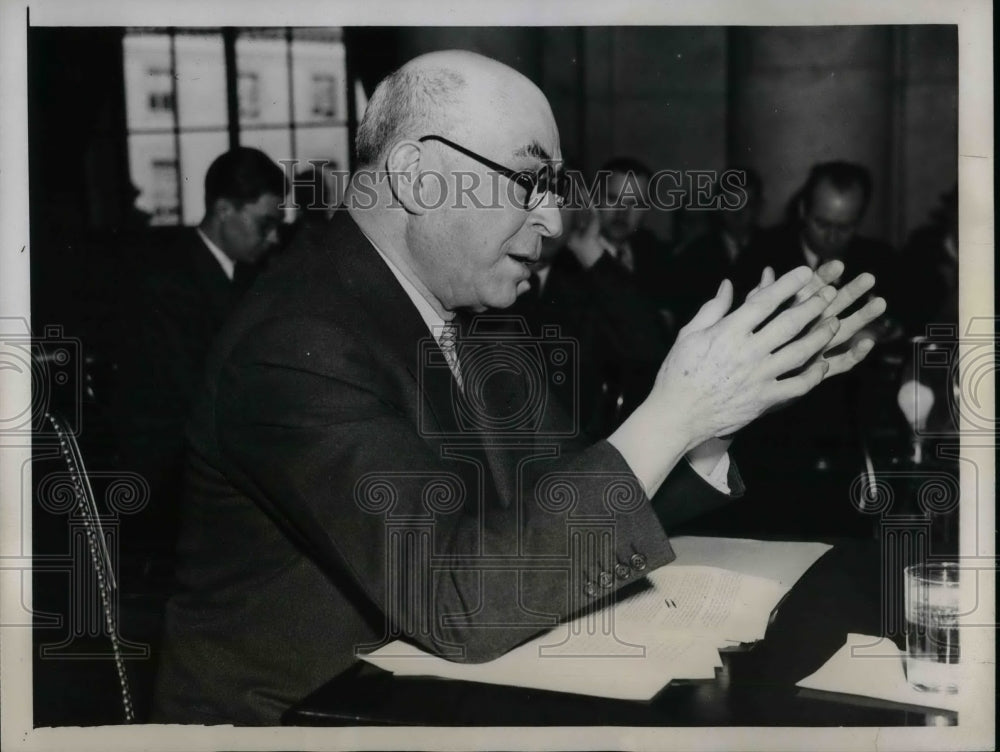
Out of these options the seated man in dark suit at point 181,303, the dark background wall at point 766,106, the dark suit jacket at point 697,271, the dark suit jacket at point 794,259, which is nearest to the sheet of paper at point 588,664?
the seated man in dark suit at point 181,303

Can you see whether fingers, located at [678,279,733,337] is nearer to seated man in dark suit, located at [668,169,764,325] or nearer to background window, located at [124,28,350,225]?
background window, located at [124,28,350,225]

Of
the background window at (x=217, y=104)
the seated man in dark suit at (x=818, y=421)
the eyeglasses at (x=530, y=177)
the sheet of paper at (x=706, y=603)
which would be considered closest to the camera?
the sheet of paper at (x=706, y=603)

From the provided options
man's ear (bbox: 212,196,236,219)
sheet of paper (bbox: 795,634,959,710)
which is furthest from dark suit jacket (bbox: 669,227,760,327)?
sheet of paper (bbox: 795,634,959,710)

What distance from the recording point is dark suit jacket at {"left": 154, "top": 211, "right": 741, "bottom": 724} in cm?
96

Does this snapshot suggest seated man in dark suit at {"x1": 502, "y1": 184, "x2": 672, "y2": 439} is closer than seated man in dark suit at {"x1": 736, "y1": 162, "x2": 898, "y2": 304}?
Yes

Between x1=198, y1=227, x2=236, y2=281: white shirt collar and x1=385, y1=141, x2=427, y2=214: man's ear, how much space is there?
1.82 meters

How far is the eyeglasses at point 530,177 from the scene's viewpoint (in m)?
1.20

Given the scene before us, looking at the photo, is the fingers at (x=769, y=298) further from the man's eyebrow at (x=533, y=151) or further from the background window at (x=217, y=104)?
the background window at (x=217, y=104)

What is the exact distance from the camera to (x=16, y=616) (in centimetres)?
→ 129

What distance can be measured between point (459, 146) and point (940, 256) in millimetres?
3957

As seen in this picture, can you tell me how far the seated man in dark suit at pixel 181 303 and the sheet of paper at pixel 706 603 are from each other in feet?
3.68

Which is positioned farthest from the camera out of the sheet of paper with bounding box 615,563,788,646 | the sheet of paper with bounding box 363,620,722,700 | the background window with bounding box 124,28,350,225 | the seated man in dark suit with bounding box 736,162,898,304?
the seated man in dark suit with bounding box 736,162,898,304

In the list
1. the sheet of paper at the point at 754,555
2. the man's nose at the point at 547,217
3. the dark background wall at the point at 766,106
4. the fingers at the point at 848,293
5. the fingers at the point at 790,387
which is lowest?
the sheet of paper at the point at 754,555

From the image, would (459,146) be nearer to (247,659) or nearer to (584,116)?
(247,659)
